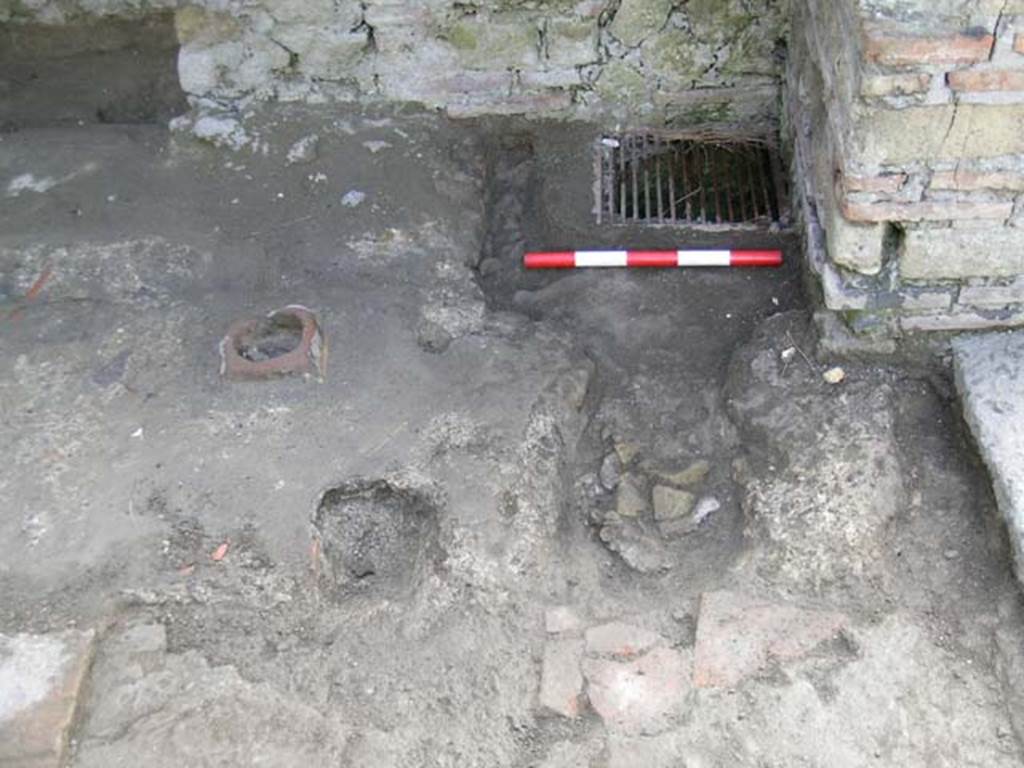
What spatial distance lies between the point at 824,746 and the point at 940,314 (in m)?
1.27

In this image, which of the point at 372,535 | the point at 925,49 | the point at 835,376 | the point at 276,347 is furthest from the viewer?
the point at 276,347

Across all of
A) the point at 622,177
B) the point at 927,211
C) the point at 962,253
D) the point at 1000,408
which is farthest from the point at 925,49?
the point at 622,177

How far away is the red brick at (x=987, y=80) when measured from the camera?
101 inches

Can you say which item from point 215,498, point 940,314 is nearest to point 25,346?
point 215,498

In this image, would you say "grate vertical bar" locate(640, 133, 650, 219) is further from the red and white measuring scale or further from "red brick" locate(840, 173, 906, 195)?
"red brick" locate(840, 173, 906, 195)

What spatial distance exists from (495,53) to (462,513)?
1972 millimetres

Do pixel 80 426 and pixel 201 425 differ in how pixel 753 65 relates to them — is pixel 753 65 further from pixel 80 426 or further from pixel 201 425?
pixel 80 426

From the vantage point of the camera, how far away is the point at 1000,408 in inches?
112

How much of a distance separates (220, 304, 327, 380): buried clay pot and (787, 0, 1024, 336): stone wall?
1.50m

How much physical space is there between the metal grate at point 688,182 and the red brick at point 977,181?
106 cm

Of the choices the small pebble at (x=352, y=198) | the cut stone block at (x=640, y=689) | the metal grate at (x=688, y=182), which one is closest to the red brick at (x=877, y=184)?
the metal grate at (x=688, y=182)

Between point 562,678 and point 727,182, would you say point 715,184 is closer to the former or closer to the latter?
point 727,182

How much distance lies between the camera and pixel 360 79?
4195 mm

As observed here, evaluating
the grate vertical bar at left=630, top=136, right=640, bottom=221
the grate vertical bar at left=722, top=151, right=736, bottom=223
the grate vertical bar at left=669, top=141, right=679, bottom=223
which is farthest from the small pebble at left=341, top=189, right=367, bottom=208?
the grate vertical bar at left=722, top=151, right=736, bottom=223
